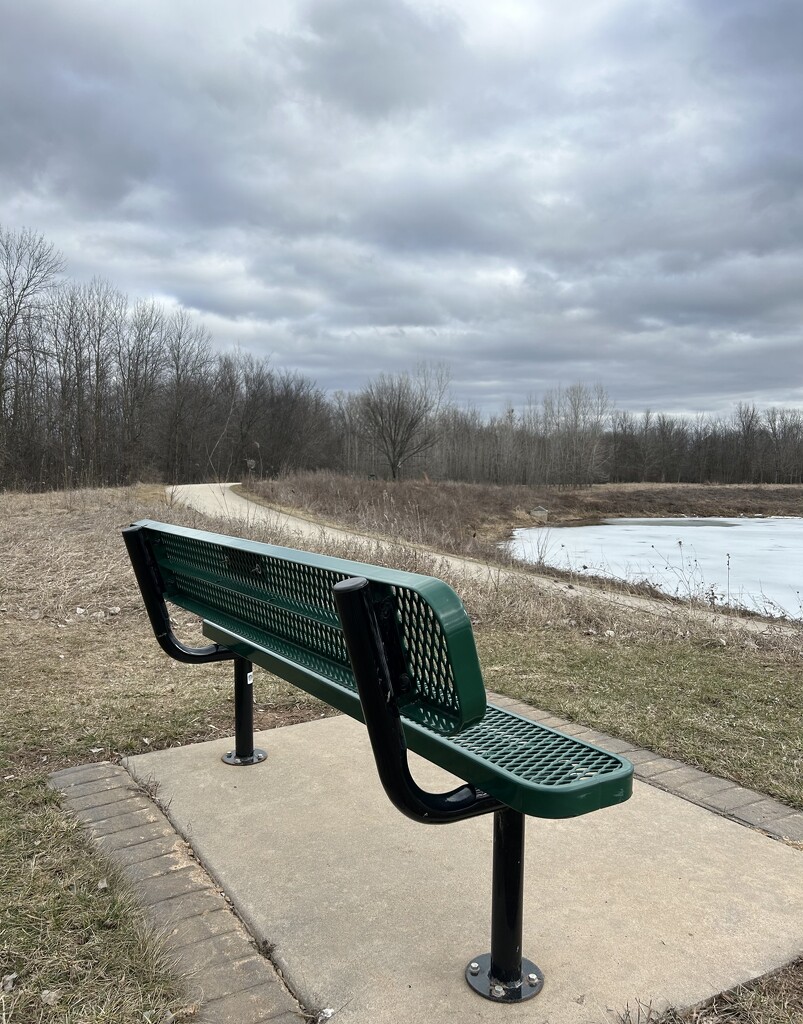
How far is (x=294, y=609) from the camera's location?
2.15m

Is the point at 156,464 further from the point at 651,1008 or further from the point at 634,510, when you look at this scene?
the point at 651,1008

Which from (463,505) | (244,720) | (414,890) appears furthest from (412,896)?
(463,505)

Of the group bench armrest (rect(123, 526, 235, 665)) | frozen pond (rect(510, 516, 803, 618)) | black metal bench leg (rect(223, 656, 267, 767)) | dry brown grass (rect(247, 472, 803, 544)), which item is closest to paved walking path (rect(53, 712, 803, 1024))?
black metal bench leg (rect(223, 656, 267, 767))

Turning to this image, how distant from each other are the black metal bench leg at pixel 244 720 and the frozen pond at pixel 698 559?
5688 millimetres

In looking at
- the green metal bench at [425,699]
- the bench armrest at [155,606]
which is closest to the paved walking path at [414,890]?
the green metal bench at [425,699]

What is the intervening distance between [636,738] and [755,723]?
0.71 m

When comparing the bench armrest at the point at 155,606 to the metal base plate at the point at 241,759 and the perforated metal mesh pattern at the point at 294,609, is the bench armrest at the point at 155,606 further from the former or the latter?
the metal base plate at the point at 241,759

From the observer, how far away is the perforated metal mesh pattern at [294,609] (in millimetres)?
1571

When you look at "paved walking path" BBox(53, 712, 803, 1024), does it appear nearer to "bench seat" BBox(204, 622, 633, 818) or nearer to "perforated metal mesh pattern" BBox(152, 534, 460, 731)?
"bench seat" BBox(204, 622, 633, 818)

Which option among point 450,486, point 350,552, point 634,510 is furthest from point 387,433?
point 350,552

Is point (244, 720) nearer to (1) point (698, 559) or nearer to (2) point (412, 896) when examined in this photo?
(2) point (412, 896)

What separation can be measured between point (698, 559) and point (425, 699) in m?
14.7

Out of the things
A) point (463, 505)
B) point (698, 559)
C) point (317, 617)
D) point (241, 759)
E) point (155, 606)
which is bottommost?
point (698, 559)

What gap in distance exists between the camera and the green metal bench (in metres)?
1.52
